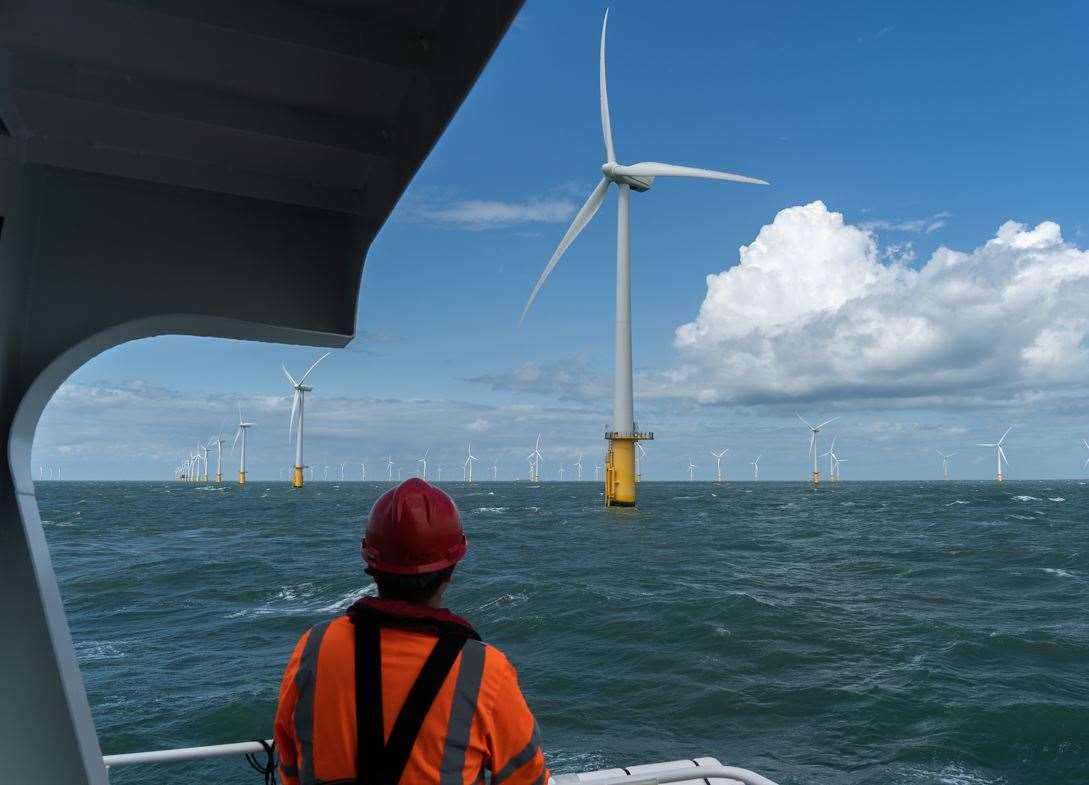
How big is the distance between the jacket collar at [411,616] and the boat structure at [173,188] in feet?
6.07

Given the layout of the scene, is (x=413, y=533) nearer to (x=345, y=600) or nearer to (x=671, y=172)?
(x=345, y=600)

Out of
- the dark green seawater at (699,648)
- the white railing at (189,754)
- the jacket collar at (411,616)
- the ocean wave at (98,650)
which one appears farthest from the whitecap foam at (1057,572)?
the jacket collar at (411,616)

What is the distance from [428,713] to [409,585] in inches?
13.3

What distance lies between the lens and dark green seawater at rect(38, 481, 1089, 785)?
10.6m

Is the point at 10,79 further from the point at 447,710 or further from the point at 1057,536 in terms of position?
the point at 1057,536

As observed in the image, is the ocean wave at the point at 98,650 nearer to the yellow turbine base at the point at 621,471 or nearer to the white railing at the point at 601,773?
the white railing at the point at 601,773

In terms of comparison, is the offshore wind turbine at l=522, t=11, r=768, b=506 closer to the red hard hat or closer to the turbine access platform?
the turbine access platform

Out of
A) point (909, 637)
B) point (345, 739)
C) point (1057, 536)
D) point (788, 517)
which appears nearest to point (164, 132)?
point (345, 739)

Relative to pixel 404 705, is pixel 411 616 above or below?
above

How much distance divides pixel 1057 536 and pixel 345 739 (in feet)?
162

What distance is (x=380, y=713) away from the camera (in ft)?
5.38

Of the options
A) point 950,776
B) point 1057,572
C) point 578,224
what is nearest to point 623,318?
point 578,224

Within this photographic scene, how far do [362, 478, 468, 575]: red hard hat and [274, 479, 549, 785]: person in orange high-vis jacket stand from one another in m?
0.10

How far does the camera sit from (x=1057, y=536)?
134 feet
